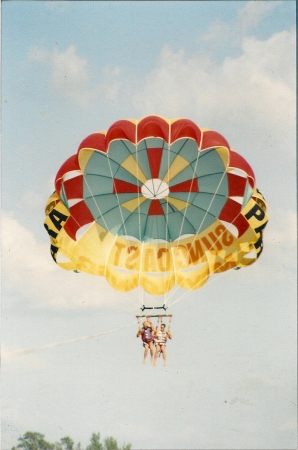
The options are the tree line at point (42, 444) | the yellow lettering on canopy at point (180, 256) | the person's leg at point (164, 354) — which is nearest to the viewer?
the person's leg at point (164, 354)

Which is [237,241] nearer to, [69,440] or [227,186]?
[227,186]

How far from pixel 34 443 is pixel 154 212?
596 inches

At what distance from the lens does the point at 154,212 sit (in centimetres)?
1528

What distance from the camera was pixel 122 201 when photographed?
49.3 ft

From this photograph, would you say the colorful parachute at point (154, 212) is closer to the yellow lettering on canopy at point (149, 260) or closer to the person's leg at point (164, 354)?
the yellow lettering on canopy at point (149, 260)

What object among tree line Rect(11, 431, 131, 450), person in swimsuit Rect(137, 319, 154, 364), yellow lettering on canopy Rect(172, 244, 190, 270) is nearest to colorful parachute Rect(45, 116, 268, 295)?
yellow lettering on canopy Rect(172, 244, 190, 270)

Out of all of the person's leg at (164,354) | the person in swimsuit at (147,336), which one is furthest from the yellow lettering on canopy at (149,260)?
the person's leg at (164,354)

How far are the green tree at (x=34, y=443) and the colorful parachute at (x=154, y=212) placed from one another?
46.4 feet

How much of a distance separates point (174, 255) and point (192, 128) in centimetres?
326

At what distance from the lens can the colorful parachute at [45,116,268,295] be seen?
13.9 metres

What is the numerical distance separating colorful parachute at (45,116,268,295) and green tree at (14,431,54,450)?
14.2m

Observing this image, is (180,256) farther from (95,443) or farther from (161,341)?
(95,443)

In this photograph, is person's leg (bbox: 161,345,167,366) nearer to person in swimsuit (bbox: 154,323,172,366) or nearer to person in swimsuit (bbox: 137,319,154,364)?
person in swimsuit (bbox: 154,323,172,366)

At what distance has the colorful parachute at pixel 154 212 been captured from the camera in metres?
13.9
